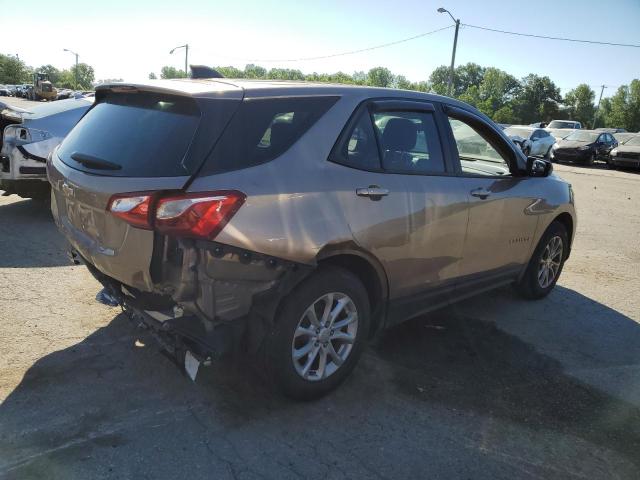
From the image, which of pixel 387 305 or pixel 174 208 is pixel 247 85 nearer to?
pixel 174 208

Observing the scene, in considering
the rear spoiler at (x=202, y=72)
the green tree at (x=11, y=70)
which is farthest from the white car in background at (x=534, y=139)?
the green tree at (x=11, y=70)

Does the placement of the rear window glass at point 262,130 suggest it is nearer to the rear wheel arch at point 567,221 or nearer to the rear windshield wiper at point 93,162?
the rear windshield wiper at point 93,162

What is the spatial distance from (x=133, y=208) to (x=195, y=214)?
0.34 meters

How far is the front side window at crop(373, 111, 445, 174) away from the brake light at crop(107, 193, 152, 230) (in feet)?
4.78

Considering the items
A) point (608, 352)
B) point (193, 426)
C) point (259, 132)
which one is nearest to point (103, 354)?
point (193, 426)

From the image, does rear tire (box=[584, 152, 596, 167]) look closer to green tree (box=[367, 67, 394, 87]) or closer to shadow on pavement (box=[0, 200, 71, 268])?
shadow on pavement (box=[0, 200, 71, 268])

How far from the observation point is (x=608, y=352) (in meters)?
4.09

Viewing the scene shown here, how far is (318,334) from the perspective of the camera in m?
3.02

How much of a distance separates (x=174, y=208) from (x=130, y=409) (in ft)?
3.99

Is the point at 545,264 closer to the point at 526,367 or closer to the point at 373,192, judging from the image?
the point at 526,367

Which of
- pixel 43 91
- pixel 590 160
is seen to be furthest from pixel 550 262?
pixel 43 91

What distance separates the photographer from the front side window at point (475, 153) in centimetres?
395

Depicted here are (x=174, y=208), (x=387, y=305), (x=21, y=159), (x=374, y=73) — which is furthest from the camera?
(x=374, y=73)

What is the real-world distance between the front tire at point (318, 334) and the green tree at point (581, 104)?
108 metres
